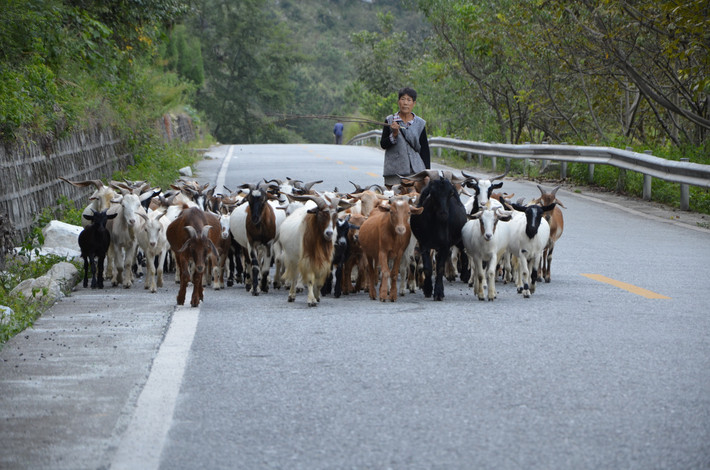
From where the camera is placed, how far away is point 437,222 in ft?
37.9

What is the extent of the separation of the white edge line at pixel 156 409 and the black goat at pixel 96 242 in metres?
4.01

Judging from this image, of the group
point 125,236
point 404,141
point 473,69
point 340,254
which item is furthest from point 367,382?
point 473,69

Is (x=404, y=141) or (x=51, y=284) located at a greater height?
(x=404, y=141)

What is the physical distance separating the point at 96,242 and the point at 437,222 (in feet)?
13.4

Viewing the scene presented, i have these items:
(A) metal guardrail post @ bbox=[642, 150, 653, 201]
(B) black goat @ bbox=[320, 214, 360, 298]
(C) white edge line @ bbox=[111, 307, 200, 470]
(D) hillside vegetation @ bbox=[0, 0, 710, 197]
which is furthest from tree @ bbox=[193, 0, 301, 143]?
(C) white edge line @ bbox=[111, 307, 200, 470]

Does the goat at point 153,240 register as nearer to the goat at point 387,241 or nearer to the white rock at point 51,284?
the white rock at point 51,284

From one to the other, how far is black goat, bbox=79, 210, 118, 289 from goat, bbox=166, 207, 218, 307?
173 cm

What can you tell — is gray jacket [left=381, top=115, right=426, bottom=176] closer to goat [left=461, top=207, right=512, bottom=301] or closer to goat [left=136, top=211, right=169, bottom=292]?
goat [left=461, top=207, right=512, bottom=301]

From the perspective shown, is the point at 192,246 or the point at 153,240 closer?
the point at 192,246

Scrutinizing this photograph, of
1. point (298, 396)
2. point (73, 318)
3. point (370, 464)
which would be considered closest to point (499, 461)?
point (370, 464)

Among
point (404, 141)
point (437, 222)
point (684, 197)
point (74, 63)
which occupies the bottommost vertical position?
point (684, 197)

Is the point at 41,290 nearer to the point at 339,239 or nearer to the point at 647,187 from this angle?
the point at 339,239

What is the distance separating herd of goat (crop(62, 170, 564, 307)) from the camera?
1119 centimetres

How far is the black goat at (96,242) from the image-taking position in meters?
12.6
